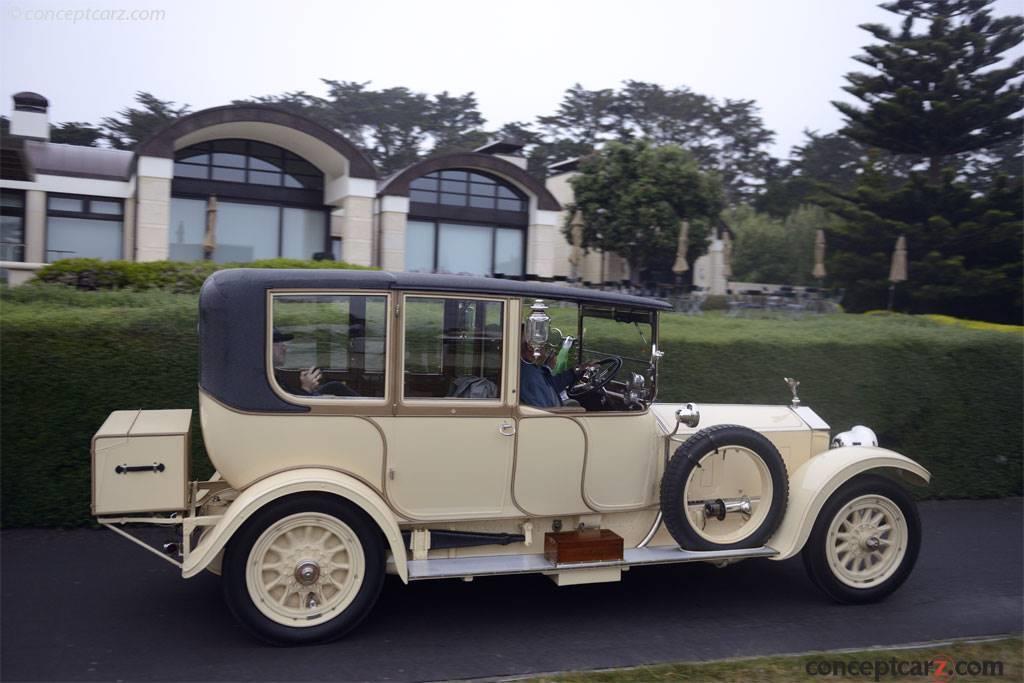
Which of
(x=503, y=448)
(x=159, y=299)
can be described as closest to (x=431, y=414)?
(x=503, y=448)

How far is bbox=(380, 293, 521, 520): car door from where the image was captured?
4.93 metres

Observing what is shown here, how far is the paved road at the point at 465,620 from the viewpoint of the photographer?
447 centimetres

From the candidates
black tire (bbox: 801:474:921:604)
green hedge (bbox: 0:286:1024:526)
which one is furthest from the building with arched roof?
black tire (bbox: 801:474:921:604)

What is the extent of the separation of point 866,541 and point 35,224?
18878 mm

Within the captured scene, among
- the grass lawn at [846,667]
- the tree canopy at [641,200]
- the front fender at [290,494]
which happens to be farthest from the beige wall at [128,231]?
the grass lawn at [846,667]

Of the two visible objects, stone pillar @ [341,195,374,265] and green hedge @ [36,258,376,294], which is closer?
green hedge @ [36,258,376,294]

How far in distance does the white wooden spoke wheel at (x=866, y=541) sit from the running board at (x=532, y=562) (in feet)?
1.60

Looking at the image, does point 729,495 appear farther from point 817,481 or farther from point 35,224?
point 35,224

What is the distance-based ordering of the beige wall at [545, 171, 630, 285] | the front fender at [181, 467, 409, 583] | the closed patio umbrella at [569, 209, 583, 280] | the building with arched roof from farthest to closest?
1. the beige wall at [545, 171, 630, 285]
2. the closed patio umbrella at [569, 209, 583, 280]
3. the building with arched roof
4. the front fender at [181, 467, 409, 583]

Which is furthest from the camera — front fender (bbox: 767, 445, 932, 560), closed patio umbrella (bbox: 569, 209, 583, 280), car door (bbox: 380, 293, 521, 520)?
closed patio umbrella (bbox: 569, 209, 583, 280)

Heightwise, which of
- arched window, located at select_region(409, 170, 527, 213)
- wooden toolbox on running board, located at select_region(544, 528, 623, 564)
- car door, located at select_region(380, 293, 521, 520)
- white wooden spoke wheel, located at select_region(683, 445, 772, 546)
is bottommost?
wooden toolbox on running board, located at select_region(544, 528, 623, 564)

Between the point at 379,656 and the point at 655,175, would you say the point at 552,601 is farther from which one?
the point at 655,175

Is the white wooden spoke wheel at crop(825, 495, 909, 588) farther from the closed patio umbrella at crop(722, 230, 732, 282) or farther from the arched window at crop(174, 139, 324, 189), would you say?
the closed patio umbrella at crop(722, 230, 732, 282)

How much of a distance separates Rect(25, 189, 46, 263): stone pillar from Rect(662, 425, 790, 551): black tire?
18017mm
